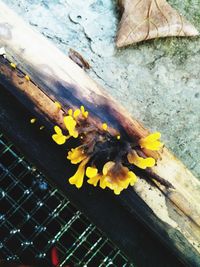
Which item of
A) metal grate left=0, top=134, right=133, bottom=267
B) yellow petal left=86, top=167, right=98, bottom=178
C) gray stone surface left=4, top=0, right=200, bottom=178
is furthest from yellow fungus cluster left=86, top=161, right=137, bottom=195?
gray stone surface left=4, top=0, right=200, bottom=178

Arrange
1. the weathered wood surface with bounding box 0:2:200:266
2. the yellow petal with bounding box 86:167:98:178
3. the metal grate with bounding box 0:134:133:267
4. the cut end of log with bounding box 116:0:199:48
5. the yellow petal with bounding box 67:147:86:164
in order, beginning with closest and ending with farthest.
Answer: the yellow petal with bounding box 86:167:98:178
the yellow petal with bounding box 67:147:86:164
the weathered wood surface with bounding box 0:2:200:266
the metal grate with bounding box 0:134:133:267
the cut end of log with bounding box 116:0:199:48

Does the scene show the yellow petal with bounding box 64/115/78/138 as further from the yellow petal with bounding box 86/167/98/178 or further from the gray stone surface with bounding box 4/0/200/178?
the gray stone surface with bounding box 4/0/200/178

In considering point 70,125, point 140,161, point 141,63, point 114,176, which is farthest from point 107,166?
point 141,63

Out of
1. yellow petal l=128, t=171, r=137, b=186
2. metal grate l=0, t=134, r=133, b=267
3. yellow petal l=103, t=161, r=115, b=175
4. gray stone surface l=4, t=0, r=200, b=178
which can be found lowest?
metal grate l=0, t=134, r=133, b=267

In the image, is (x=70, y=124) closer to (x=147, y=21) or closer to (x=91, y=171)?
(x=91, y=171)

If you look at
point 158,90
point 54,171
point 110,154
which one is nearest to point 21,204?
point 54,171

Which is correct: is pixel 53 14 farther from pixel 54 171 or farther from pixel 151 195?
pixel 151 195

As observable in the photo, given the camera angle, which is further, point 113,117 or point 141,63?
point 141,63
